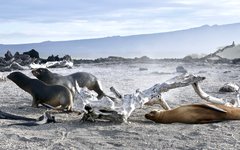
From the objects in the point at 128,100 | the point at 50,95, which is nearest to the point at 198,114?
the point at 128,100

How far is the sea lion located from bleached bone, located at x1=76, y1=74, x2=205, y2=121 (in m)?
2.30

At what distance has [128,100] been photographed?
6.92 m

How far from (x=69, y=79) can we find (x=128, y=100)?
3.12 meters

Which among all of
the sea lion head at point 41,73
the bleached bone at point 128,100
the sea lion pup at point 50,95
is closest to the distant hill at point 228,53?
the sea lion head at point 41,73

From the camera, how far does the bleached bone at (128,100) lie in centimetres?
659

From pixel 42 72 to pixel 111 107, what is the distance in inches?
140

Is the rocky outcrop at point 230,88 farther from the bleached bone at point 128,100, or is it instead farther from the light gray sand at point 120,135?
the light gray sand at point 120,135

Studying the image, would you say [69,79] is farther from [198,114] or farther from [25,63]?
[25,63]

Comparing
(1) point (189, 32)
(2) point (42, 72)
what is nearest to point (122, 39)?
(1) point (189, 32)

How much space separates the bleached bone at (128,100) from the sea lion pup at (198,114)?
1.31 ft

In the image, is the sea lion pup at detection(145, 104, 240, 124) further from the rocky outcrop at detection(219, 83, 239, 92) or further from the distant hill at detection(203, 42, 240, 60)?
the distant hill at detection(203, 42, 240, 60)

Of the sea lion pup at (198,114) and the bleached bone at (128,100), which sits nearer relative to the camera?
the sea lion pup at (198,114)

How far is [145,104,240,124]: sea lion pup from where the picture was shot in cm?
645

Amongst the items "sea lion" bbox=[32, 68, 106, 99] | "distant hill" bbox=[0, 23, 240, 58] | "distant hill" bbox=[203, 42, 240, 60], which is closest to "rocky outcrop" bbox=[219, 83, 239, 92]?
"sea lion" bbox=[32, 68, 106, 99]
